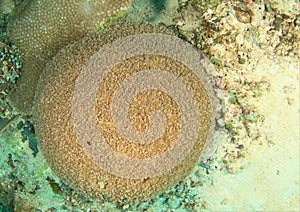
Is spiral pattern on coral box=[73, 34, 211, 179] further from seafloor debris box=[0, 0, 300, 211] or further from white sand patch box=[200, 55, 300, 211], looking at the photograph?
white sand patch box=[200, 55, 300, 211]

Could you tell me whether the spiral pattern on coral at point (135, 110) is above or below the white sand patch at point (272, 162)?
above

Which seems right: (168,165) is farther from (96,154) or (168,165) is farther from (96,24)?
(96,24)

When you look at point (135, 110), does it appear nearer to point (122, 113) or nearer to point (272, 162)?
point (122, 113)

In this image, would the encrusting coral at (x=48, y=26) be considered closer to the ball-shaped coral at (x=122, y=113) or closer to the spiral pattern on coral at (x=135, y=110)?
the ball-shaped coral at (x=122, y=113)

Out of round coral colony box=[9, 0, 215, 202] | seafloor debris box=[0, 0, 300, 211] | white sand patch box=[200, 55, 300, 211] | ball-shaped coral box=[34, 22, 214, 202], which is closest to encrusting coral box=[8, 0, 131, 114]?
round coral colony box=[9, 0, 215, 202]

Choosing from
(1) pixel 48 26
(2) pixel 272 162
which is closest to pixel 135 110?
(1) pixel 48 26

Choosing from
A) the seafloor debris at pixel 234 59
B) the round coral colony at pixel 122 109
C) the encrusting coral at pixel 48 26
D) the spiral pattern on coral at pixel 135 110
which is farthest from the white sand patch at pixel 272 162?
the encrusting coral at pixel 48 26
